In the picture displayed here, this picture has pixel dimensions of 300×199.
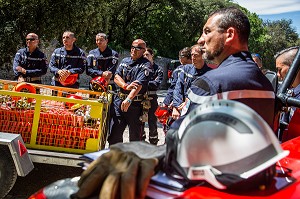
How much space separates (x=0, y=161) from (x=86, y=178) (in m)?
2.73

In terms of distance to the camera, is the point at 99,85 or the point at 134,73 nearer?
the point at 99,85

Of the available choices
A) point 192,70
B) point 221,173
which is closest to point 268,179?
point 221,173

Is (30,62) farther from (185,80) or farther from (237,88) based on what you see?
(237,88)

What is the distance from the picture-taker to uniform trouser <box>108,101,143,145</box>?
5.75 metres

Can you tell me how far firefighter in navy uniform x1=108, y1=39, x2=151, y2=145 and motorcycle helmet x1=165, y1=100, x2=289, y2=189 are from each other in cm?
403

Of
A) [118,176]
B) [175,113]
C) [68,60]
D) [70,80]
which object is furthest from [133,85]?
[118,176]

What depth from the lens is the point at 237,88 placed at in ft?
6.75

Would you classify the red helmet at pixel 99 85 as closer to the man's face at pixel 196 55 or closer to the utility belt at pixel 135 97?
the utility belt at pixel 135 97

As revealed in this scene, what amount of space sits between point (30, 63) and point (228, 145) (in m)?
5.99

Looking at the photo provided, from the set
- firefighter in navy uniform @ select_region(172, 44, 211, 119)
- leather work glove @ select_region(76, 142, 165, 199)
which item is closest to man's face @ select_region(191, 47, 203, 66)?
firefighter in navy uniform @ select_region(172, 44, 211, 119)

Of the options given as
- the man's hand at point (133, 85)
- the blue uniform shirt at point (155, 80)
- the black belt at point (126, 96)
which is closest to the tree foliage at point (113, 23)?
the blue uniform shirt at point (155, 80)

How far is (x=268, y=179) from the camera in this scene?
1.75 m

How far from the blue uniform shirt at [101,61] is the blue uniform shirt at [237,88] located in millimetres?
4717

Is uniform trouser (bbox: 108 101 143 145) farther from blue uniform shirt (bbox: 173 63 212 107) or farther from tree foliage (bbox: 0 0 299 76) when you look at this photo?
tree foliage (bbox: 0 0 299 76)
